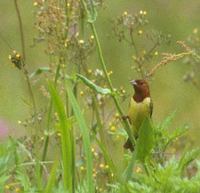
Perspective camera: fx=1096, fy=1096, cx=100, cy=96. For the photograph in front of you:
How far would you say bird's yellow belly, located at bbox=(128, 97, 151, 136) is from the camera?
13.4 ft

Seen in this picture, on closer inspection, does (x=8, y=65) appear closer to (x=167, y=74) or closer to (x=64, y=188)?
(x=167, y=74)

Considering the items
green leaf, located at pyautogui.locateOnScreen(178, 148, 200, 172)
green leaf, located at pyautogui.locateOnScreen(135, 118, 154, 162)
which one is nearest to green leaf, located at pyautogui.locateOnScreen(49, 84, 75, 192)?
green leaf, located at pyautogui.locateOnScreen(135, 118, 154, 162)

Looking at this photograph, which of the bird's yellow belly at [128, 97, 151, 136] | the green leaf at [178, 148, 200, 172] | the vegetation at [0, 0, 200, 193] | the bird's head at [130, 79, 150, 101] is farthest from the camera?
the bird's head at [130, 79, 150, 101]

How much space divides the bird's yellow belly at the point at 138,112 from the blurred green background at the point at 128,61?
12.9 ft

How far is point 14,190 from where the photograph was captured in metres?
4.37

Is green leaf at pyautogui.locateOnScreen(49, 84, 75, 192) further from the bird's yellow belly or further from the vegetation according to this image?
the bird's yellow belly

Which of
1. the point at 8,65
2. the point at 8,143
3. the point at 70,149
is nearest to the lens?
the point at 70,149

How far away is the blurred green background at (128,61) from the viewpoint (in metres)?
9.48

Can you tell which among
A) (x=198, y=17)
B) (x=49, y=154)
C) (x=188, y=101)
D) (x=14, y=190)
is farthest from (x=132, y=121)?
(x=198, y=17)

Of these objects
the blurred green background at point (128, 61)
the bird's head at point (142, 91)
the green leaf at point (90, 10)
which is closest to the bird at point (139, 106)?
the bird's head at point (142, 91)

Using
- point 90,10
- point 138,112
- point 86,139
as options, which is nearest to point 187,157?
point 86,139

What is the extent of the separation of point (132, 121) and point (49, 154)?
333 cm

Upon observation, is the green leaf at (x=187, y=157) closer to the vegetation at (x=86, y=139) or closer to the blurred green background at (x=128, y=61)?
the vegetation at (x=86, y=139)

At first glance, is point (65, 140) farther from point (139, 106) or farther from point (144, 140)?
point (139, 106)
